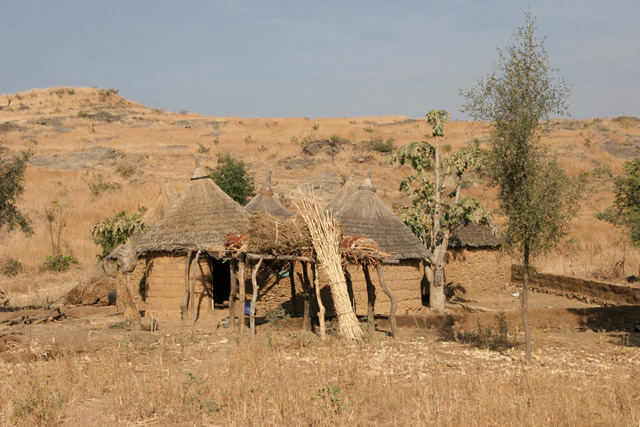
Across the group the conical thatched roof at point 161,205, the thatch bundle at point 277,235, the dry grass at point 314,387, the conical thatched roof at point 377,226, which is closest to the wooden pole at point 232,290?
the thatch bundle at point 277,235

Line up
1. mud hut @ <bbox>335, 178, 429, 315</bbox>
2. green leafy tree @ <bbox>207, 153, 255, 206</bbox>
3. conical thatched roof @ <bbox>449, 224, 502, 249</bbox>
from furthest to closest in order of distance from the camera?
1. green leafy tree @ <bbox>207, 153, 255, 206</bbox>
2. conical thatched roof @ <bbox>449, 224, 502, 249</bbox>
3. mud hut @ <bbox>335, 178, 429, 315</bbox>

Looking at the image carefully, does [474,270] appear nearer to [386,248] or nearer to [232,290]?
[386,248]

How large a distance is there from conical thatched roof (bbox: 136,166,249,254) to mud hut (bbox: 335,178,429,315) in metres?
2.59

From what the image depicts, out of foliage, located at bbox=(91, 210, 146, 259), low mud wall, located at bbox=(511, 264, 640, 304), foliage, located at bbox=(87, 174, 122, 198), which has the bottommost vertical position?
low mud wall, located at bbox=(511, 264, 640, 304)

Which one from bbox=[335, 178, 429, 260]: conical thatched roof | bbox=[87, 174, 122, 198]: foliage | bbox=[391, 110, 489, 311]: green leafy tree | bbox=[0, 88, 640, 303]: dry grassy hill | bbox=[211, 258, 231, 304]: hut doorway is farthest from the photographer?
bbox=[87, 174, 122, 198]: foliage

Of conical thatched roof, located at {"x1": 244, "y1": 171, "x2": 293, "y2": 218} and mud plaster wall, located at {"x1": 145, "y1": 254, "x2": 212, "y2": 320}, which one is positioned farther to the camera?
conical thatched roof, located at {"x1": 244, "y1": 171, "x2": 293, "y2": 218}

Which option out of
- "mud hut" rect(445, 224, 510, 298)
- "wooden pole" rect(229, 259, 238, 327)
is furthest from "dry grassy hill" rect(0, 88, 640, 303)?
"wooden pole" rect(229, 259, 238, 327)

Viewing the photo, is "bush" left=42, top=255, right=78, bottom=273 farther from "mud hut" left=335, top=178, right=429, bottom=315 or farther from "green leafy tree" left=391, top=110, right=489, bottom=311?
"green leafy tree" left=391, top=110, right=489, bottom=311

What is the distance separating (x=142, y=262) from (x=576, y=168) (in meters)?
30.4

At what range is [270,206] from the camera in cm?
1764

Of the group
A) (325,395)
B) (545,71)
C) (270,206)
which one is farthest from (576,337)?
(270,206)

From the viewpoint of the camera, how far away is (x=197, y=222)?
1451 cm

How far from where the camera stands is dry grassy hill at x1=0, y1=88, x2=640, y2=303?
75.6 feet

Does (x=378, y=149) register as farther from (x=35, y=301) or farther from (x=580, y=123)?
(x=35, y=301)
